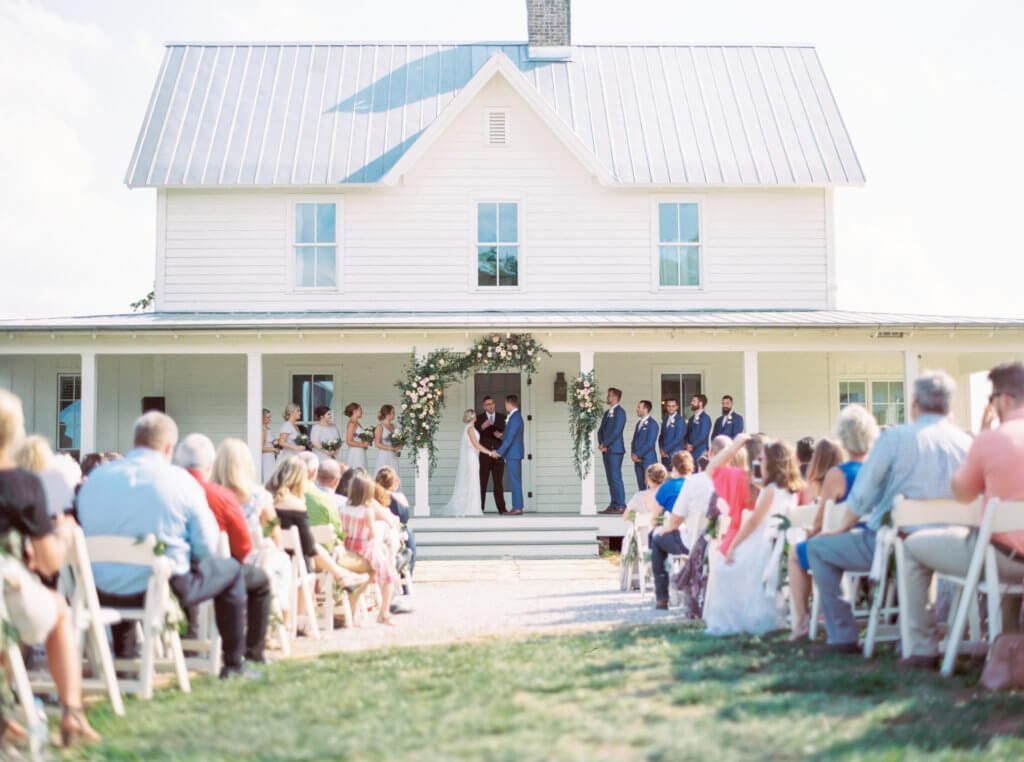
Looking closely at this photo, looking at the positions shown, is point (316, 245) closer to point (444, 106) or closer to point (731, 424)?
point (444, 106)

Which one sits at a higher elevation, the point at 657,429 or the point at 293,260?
the point at 293,260

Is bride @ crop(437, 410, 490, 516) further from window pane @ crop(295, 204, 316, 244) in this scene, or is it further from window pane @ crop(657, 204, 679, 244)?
window pane @ crop(657, 204, 679, 244)

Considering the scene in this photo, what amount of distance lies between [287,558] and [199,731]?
2841 millimetres

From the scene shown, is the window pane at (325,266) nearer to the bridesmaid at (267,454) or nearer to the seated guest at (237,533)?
the bridesmaid at (267,454)

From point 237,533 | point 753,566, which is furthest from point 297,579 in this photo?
point 753,566

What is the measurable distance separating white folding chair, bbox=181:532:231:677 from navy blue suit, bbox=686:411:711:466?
10.3 metres

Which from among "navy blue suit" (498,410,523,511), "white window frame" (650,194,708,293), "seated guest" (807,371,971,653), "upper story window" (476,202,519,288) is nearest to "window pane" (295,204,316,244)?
"upper story window" (476,202,519,288)

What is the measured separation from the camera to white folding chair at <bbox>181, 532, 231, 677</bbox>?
6.36m

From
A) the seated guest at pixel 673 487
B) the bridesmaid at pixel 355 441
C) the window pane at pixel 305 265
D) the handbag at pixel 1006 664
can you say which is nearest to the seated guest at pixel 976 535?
the handbag at pixel 1006 664

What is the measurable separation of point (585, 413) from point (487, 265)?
3.73 metres

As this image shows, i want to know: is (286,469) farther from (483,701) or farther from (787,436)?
(787,436)

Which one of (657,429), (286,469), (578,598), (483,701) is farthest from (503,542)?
(483,701)

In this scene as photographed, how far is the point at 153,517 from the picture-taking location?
582cm

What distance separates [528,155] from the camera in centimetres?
1802
